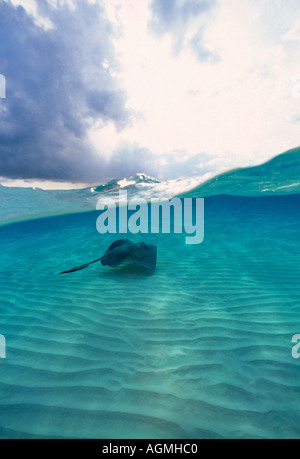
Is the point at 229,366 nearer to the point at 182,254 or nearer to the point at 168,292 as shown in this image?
the point at 168,292

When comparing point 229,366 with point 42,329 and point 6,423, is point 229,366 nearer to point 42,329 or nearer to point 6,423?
point 6,423

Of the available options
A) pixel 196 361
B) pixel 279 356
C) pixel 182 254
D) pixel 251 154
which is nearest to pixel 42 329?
pixel 196 361

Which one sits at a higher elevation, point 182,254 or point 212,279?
point 182,254

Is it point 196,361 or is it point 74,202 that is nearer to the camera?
point 196,361

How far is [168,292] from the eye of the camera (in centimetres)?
410

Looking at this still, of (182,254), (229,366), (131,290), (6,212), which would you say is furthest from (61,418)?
(6,212)

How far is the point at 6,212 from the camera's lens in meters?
22.0

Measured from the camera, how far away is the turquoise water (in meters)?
1.63

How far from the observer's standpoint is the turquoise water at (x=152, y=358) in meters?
1.63

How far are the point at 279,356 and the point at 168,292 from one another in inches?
84.3

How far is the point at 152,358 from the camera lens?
7.57ft
